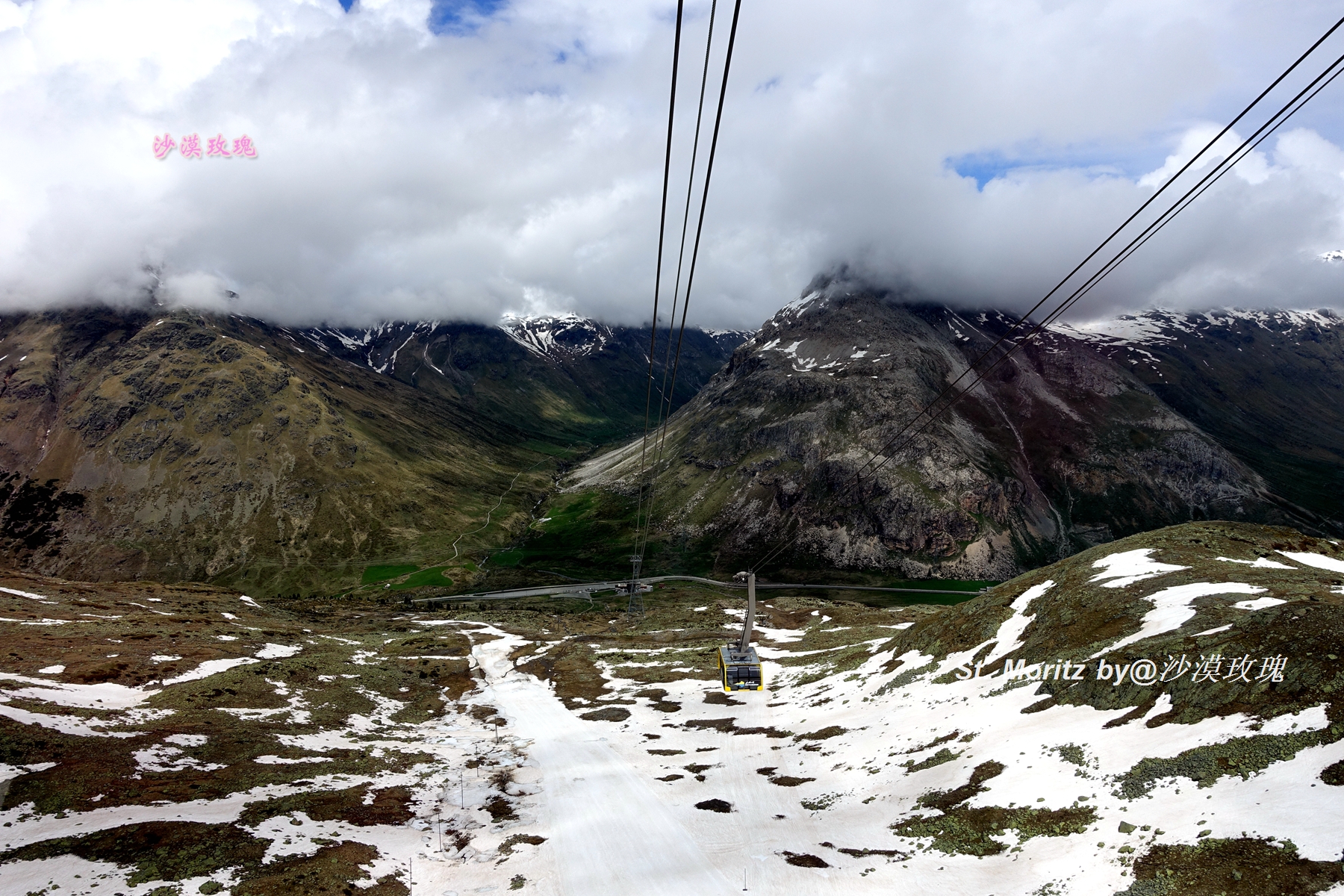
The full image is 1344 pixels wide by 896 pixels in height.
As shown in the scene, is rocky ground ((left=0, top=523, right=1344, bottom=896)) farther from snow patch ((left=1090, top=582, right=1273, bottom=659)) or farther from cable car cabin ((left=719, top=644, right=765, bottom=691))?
cable car cabin ((left=719, top=644, right=765, bottom=691))

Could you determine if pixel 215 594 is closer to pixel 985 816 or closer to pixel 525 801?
pixel 525 801

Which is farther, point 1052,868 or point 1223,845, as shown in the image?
point 1052,868

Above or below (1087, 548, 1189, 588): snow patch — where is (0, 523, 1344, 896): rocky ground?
below

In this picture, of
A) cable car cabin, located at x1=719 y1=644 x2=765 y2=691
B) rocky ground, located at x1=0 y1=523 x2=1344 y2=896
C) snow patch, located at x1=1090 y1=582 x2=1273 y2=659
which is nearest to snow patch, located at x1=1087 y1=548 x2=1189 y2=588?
rocky ground, located at x1=0 y1=523 x2=1344 y2=896

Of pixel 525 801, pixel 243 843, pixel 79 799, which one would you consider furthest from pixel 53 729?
pixel 525 801

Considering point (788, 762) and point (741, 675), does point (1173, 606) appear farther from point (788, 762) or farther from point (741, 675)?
point (741, 675)

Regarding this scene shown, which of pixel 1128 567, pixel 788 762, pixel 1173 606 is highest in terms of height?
pixel 1128 567

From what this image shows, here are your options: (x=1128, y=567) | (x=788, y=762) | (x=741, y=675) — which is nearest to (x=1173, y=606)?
(x=1128, y=567)

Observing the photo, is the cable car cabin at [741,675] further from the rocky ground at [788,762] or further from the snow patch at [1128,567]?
the snow patch at [1128,567]
